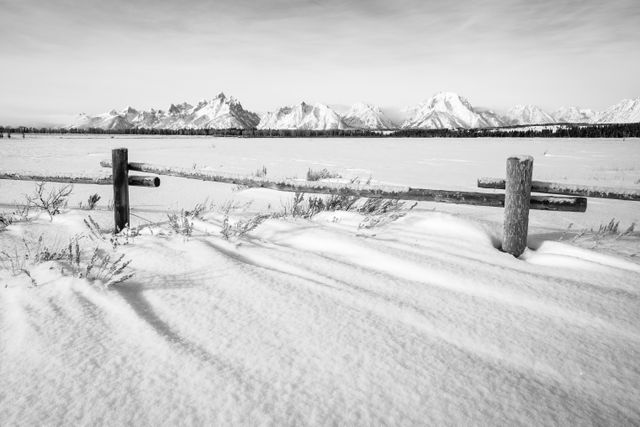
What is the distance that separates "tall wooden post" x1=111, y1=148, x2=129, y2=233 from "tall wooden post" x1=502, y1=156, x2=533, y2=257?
4.12 m

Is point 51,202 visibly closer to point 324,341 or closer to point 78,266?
point 78,266

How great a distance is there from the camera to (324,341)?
1861 mm

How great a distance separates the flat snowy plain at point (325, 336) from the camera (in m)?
1.42

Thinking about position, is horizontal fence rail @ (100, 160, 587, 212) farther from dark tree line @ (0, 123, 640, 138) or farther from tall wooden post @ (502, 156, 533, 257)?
dark tree line @ (0, 123, 640, 138)

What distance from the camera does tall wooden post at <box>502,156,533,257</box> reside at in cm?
352

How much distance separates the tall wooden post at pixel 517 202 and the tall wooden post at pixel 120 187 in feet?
13.5

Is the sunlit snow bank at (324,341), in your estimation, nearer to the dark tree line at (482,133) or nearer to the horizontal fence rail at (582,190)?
the horizontal fence rail at (582,190)

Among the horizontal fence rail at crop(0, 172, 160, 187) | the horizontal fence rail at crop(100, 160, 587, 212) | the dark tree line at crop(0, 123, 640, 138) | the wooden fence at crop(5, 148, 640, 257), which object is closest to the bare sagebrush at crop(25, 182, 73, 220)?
the horizontal fence rail at crop(0, 172, 160, 187)

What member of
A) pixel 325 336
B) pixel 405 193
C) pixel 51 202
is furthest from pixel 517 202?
pixel 51 202

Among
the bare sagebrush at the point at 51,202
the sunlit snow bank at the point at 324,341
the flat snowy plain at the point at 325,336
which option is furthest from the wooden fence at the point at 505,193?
the bare sagebrush at the point at 51,202

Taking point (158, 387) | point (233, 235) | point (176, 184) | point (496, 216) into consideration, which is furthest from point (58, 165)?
point (158, 387)

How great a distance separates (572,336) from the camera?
1.98 metres

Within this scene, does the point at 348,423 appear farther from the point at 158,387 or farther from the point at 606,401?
the point at 606,401

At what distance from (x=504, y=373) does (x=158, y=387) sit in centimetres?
142
